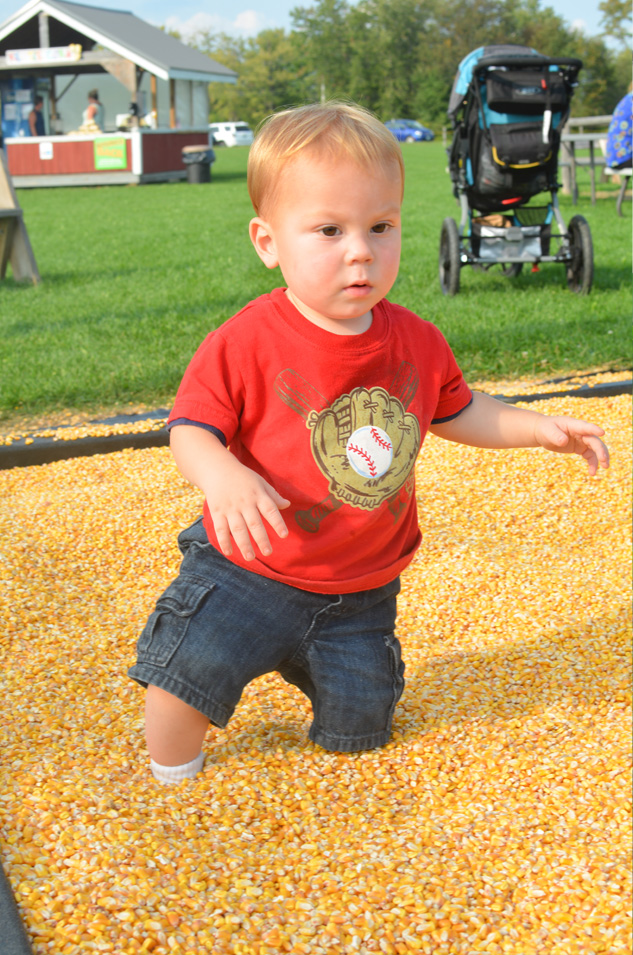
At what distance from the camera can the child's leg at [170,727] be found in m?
1.79

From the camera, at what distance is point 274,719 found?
214cm

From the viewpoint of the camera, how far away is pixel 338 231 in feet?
5.43

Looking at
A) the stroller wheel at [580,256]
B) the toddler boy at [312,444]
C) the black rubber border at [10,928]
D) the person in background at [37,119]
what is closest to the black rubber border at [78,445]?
the toddler boy at [312,444]

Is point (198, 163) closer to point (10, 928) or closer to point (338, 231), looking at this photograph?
point (338, 231)

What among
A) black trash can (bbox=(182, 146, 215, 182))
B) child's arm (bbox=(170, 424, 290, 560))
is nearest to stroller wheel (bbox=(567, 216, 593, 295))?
child's arm (bbox=(170, 424, 290, 560))

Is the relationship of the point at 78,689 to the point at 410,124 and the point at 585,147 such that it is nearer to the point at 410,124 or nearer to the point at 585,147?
the point at 585,147

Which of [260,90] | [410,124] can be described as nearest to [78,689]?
[410,124]

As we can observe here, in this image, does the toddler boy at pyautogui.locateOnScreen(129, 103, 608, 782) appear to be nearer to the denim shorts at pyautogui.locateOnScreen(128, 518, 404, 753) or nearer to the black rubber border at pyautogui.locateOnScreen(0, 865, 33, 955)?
the denim shorts at pyautogui.locateOnScreen(128, 518, 404, 753)

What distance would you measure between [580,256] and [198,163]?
58.2ft

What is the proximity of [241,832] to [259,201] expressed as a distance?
4.02 feet

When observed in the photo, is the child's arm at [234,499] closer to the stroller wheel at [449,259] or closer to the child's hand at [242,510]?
the child's hand at [242,510]

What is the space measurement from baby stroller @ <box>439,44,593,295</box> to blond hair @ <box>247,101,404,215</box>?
16.8 ft

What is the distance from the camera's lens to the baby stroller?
655 cm

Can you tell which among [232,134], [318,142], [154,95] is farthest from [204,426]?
[232,134]
